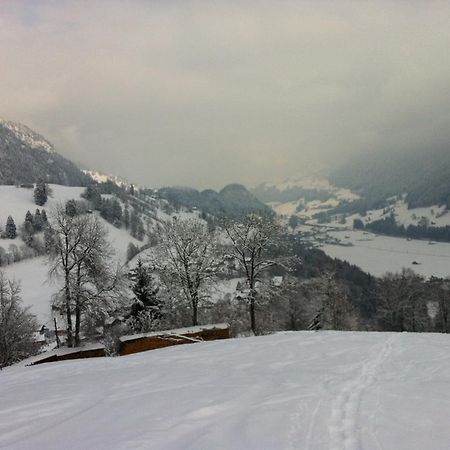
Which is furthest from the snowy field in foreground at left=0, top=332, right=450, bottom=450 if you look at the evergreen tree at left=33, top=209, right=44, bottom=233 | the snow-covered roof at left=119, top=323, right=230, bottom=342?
the evergreen tree at left=33, top=209, right=44, bottom=233

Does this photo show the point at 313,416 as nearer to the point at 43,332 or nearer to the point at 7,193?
the point at 43,332

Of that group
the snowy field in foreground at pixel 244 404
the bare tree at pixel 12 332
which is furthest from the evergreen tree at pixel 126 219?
the snowy field in foreground at pixel 244 404

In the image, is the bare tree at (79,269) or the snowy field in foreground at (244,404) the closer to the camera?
the snowy field in foreground at (244,404)

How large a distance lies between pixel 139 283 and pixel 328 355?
27882 millimetres

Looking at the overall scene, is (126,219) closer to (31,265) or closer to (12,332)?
(31,265)

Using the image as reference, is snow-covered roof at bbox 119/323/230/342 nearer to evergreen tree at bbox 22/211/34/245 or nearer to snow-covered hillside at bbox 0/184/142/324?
snow-covered hillside at bbox 0/184/142/324

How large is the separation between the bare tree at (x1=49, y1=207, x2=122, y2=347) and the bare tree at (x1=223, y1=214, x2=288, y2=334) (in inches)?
406

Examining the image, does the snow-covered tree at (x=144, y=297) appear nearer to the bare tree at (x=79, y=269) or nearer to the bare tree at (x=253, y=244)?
the bare tree at (x=79, y=269)

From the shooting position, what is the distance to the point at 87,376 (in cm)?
1249

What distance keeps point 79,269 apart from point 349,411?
26.4m

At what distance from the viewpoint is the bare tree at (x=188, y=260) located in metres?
34.6

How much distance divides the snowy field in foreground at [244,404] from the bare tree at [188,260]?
2103cm

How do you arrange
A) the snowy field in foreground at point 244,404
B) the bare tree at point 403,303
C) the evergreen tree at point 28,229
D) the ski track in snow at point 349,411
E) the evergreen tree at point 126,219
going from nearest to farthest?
the ski track in snow at point 349,411
the snowy field in foreground at point 244,404
the bare tree at point 403,303
the evergreen tree at point 28,229
the evergreen tree at point 126,219

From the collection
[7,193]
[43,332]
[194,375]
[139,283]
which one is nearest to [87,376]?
[194,375]
